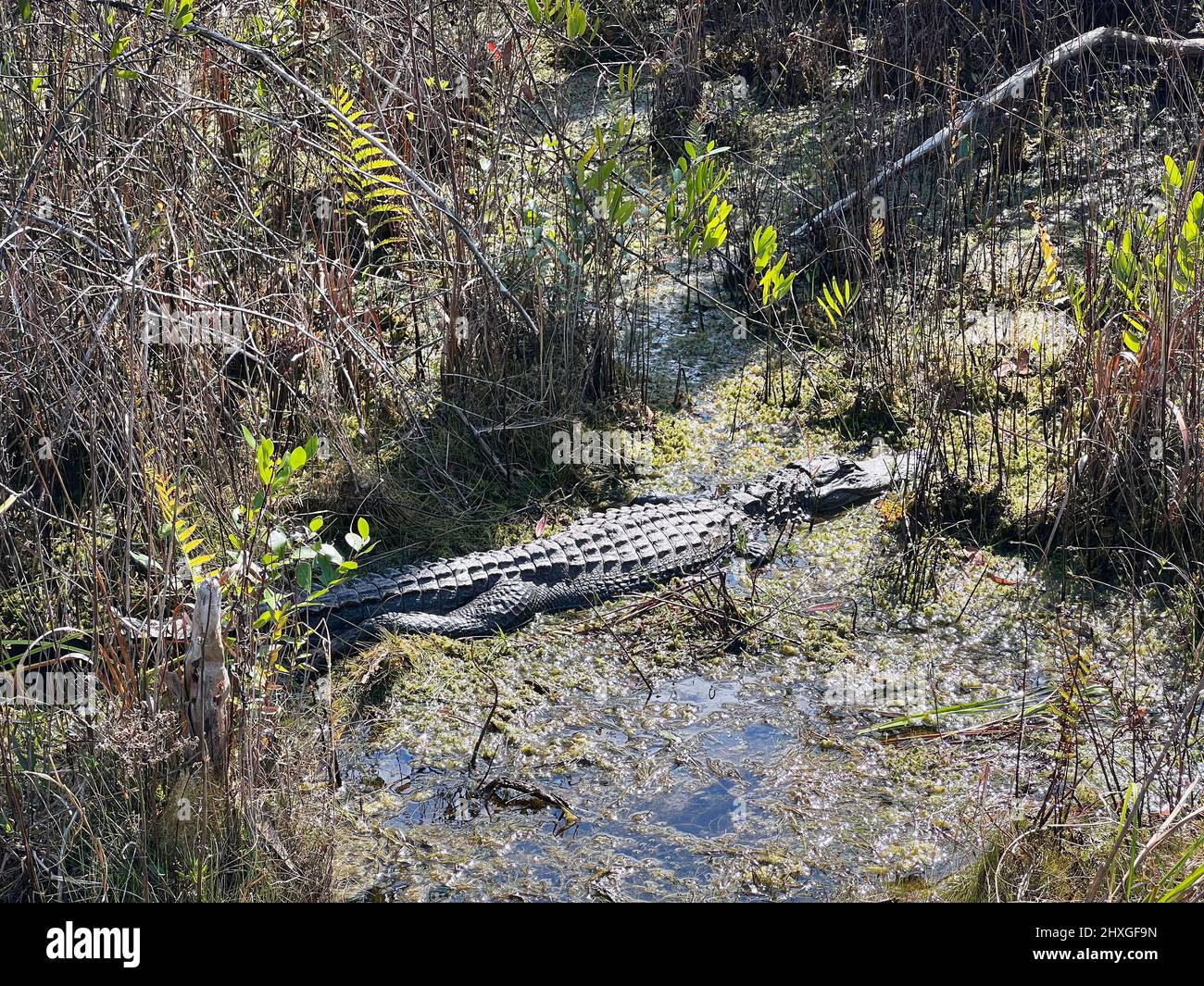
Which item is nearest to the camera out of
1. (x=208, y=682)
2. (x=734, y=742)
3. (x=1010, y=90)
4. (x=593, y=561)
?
(x=208, y=682)

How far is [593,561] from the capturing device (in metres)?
4.64

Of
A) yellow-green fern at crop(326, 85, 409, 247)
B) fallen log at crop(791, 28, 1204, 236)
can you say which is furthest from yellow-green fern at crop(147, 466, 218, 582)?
fallen log at crop(791, 28, 1204, 236)

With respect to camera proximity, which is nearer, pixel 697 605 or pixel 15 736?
pixel 15 736

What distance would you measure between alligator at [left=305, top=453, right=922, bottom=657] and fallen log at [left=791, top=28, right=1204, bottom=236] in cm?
155

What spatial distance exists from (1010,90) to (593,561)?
381cm

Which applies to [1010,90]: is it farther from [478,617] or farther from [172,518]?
[172,518]

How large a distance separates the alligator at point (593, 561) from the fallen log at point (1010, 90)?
1548 millimetres

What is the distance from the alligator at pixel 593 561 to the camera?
14.2ft

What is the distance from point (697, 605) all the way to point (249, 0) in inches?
114

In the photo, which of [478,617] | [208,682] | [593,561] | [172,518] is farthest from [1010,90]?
[208,682]

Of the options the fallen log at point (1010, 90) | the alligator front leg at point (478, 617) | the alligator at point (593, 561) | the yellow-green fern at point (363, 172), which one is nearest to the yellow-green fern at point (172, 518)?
the alligator at point (593, 561)
